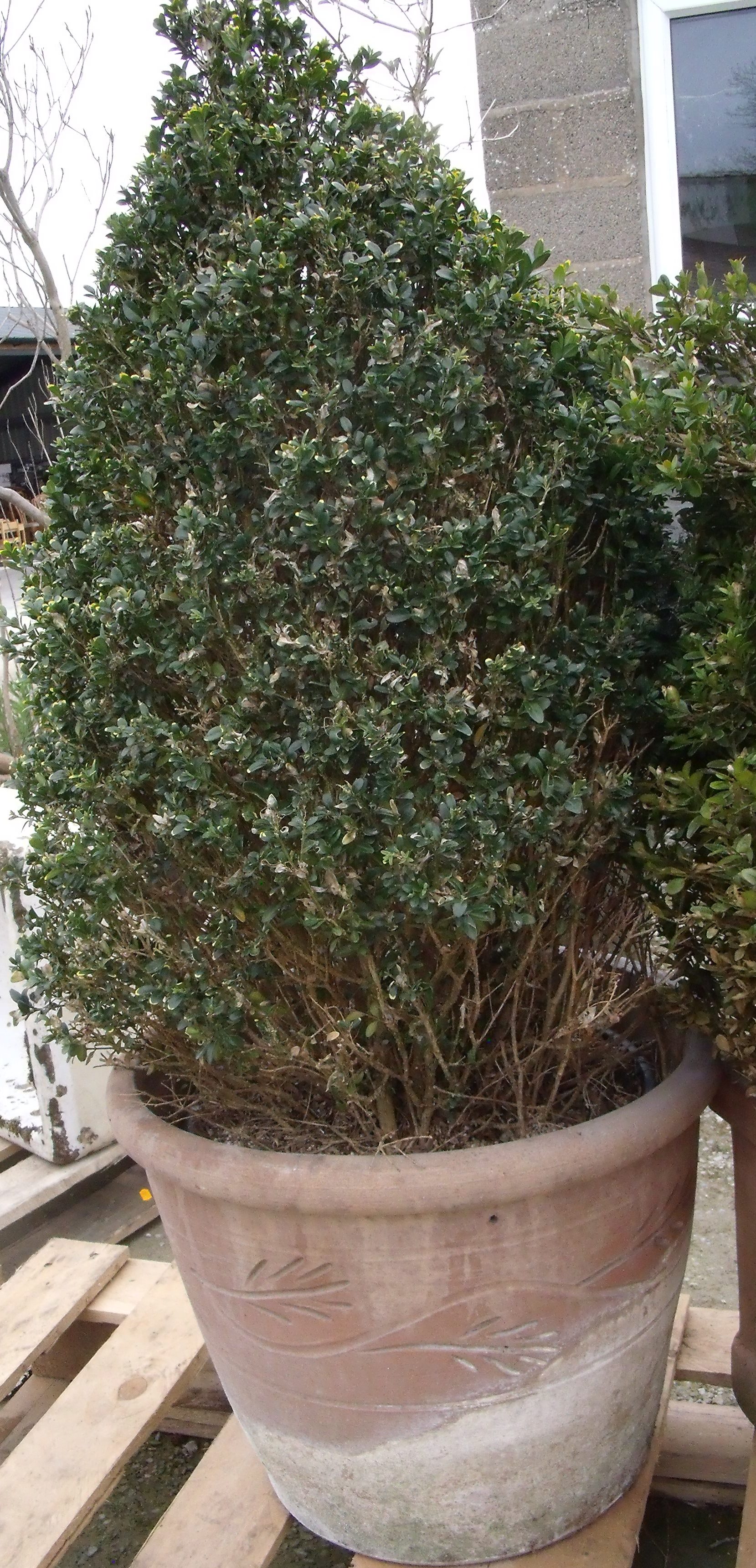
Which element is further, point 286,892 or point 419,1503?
point 419,1503

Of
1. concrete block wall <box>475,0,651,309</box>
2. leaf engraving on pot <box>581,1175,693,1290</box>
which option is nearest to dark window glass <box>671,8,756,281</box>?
concrete block wall <box>475,0,651,309</box>

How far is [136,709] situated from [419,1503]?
1.03 metres

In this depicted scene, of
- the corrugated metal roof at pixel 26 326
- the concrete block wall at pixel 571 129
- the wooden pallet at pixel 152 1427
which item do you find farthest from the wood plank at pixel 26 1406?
the corrugated metal roof at pixel 26 326

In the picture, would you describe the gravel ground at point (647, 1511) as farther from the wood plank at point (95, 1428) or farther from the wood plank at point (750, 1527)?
the wood plank at point (750, 1527)

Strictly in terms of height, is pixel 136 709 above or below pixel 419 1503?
above

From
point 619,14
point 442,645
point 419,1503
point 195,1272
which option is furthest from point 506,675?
point 619,14

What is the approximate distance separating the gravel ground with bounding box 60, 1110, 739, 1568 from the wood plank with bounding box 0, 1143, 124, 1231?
0.69 feet

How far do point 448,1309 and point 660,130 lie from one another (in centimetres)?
300

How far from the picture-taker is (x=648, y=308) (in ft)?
9.90

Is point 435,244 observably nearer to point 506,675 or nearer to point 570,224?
point 506,675

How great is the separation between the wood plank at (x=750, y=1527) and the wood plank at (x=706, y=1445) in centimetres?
21

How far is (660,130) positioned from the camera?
3.03 metres

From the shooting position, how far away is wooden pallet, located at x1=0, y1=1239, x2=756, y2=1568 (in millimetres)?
1480

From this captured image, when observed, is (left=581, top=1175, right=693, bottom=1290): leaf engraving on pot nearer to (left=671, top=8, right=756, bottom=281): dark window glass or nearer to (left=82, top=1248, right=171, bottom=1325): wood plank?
(left=82, top=1248, right=171, bottom=1325): wood plank
